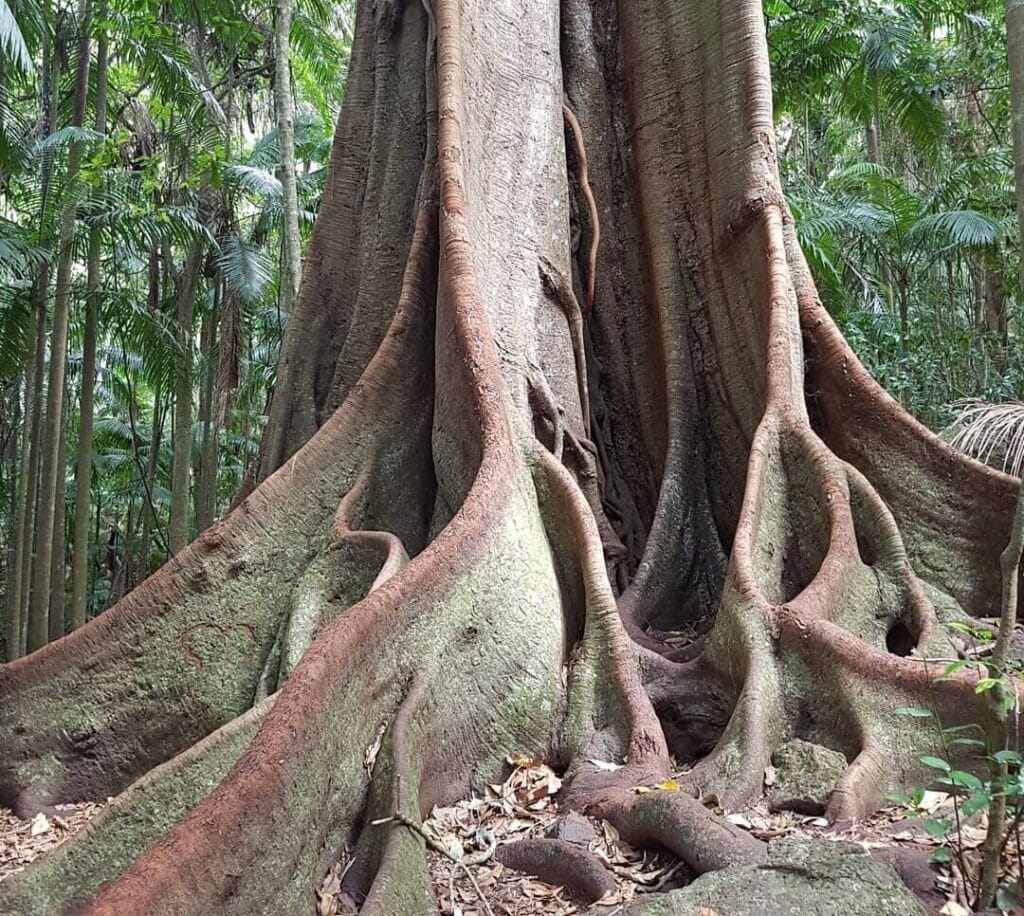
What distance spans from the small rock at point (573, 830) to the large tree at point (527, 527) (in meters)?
0.10

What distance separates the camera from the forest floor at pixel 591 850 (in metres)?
2.20

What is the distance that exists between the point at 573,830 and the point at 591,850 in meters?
0.11

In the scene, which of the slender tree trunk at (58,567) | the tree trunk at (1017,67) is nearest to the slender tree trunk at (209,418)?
the slender tree trunk at (58,567)

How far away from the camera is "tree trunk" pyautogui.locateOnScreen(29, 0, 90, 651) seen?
35.6 feet

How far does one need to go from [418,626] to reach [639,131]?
3977mm

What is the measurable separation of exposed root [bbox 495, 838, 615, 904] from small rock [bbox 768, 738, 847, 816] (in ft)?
2.35

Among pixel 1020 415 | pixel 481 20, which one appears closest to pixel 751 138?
pixel 481 20

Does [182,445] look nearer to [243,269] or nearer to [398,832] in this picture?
[243,269]

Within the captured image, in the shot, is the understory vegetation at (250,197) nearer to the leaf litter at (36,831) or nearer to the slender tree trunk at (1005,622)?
the slender tree trunk at (1005,622)

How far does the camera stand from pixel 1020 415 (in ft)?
18.2

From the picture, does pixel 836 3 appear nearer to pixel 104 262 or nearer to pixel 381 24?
pixel 381 24

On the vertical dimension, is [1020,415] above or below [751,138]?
below

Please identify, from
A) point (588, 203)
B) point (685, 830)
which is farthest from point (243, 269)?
point (685, 830)

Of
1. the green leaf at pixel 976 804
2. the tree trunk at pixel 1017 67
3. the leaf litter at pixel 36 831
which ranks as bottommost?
the leaf litter at pixel 36 831
